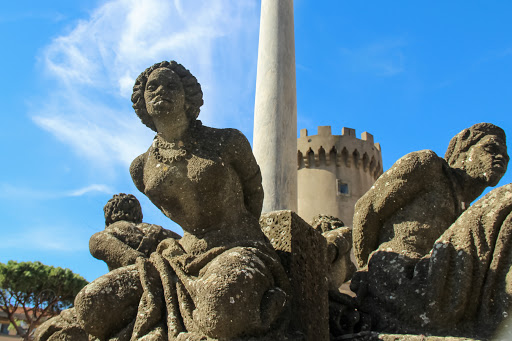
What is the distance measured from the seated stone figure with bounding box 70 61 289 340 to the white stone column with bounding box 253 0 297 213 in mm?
7092

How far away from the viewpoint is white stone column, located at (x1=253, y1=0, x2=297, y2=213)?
11.5 metres

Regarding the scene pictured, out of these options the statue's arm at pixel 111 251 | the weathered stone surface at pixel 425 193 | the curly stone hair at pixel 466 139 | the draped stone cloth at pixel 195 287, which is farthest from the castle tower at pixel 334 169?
the draped stone cloth at pixel 195 287

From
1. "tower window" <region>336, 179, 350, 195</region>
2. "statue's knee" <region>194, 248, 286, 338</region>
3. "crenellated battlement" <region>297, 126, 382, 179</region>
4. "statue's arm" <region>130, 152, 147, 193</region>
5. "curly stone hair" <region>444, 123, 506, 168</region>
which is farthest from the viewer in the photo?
"crenellated battlement" <region>297, 126, 382, 179</region>

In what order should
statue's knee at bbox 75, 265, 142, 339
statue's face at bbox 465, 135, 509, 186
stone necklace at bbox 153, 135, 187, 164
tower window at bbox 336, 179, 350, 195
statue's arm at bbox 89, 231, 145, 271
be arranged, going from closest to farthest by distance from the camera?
statue's knee at bbox 75, 265, 142, 339, stone necklace at bbox 153, 135, 187, 164, statue's face at bbox 465, 135, 509, 186, statue's arm at bbox 89, 231, 145, 271, tower window at bbox 336, 179, 350, 195

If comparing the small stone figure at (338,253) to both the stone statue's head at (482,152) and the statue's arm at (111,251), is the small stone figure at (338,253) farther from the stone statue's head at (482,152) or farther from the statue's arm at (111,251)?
the statue's arm at (111,251)

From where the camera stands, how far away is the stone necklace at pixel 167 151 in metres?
3.78

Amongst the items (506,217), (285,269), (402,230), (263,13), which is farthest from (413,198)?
(263,13)

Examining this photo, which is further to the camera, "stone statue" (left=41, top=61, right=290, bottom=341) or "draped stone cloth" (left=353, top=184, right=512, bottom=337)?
"draped stone cloth" (left=353, top=184, right=512, bottom=337)

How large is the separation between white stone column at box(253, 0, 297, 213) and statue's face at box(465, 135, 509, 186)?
6.79m

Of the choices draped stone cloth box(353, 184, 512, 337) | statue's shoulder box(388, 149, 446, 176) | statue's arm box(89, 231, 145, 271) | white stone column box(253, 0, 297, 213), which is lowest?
draped stone cloth box(353, 184, 512, 337)

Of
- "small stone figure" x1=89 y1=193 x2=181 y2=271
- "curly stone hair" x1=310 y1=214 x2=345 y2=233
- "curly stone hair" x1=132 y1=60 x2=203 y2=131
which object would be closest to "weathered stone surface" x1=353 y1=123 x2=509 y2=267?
"curly stone hair" x1=310 y1=214 x2=345 y2=233

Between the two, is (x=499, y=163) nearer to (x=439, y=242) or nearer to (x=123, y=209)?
(x=439, y=242)

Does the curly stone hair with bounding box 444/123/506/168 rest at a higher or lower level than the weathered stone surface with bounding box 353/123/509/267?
higher

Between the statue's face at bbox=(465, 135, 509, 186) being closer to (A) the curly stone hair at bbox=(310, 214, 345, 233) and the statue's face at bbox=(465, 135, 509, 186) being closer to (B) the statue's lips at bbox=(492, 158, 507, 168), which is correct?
(B) the statue's lips at bbox=(492, 158, 507, 168)
